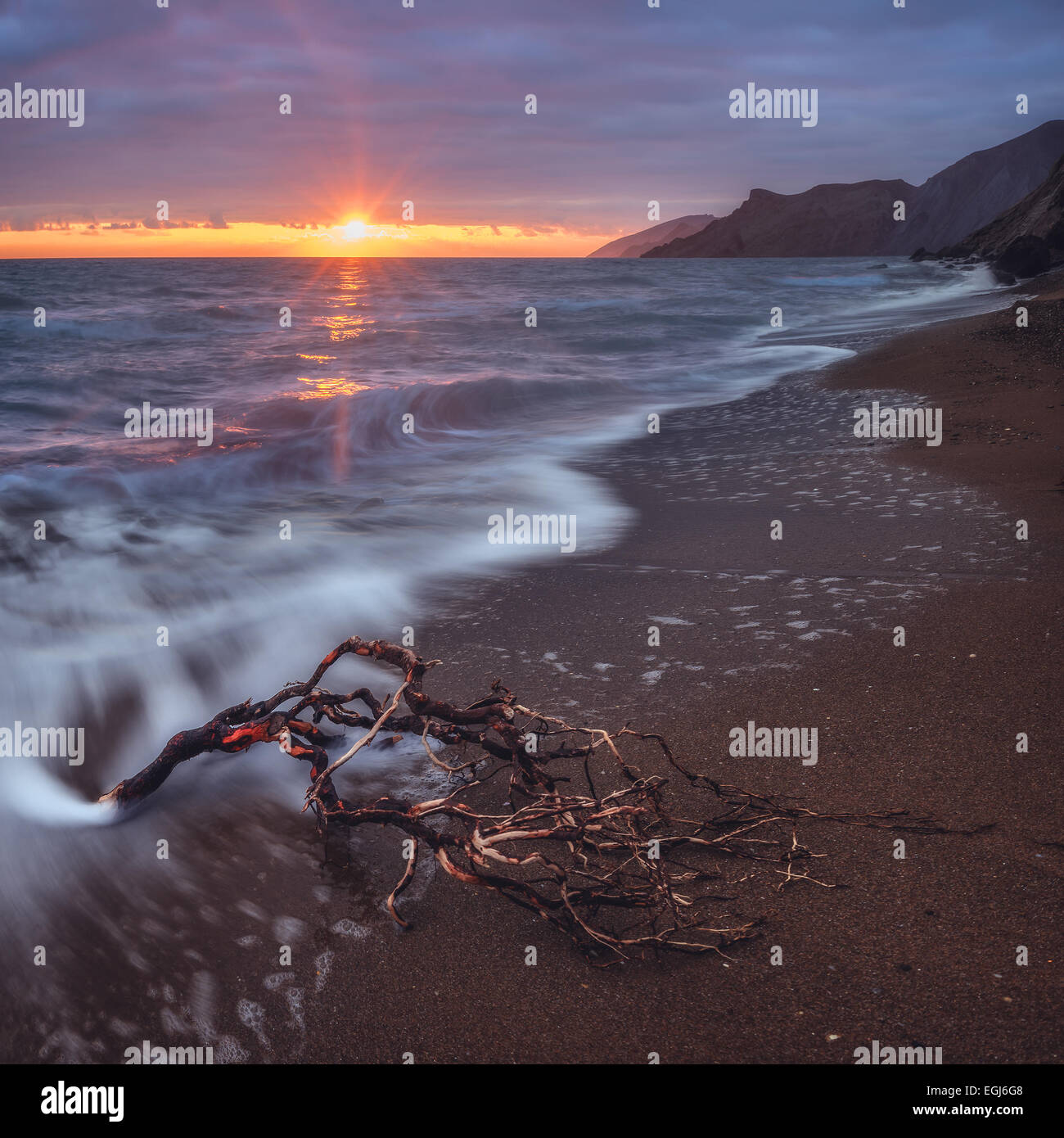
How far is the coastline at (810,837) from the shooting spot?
2154 millimetres

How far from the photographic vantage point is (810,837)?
112 inches

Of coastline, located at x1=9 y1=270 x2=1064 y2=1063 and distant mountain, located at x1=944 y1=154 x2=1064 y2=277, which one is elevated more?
distant mountain, located at x1=944 y1=154 x2=1064 y2=277

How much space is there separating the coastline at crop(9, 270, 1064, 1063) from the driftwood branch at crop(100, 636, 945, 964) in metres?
0.10

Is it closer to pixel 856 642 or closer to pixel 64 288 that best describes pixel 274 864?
pixel 856 642

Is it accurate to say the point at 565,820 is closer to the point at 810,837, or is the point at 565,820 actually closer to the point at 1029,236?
the point at 810,837

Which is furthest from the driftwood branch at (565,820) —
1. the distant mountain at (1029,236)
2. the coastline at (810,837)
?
the distant mountain at (1029,236)

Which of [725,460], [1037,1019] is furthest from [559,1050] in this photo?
[725,460]

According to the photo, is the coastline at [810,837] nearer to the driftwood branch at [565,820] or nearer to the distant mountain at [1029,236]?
the driftwood branch at [565,820]

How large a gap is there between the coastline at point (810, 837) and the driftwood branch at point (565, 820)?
0.10 m

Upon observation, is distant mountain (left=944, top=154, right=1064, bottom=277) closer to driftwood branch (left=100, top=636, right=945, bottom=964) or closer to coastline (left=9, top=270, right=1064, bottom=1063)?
coastline (left=9, top=270, right=1064, bottom=1063)

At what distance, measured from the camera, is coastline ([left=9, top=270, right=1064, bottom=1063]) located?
2154mm

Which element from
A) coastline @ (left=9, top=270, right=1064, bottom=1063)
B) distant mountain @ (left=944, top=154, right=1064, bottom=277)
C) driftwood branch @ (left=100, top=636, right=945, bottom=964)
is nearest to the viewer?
coastline @ (left=9, top=270, right=1064, bottom=1063)

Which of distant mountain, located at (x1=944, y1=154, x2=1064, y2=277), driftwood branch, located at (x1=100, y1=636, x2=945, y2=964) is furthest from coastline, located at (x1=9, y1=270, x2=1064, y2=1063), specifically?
distant mountain, located at (x1=944, y1=154, x2=1064, y2=277)
